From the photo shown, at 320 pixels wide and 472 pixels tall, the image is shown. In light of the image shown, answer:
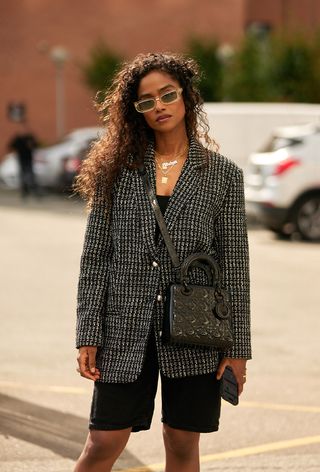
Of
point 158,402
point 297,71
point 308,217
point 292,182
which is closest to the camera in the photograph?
point 158,402

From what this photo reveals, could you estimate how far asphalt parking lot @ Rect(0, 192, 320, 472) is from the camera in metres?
5.93

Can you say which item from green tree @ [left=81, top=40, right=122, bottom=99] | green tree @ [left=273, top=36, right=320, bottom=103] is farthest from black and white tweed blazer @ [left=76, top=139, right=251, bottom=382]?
green tree @ [left=81, top=40, right=122, bottom=99]

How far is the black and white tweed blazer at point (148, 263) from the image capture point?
13.3 ft

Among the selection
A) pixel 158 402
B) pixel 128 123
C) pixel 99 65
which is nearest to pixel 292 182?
pixel 158 402

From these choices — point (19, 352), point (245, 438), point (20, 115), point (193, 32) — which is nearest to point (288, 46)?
point (193, 32)

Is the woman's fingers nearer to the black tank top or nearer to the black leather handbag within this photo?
the black leather handbag

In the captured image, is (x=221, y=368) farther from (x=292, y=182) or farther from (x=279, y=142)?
(x=279, y=142)

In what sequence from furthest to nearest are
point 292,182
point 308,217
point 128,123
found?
1. point 308,217
2. point 292,182
3. point 128,123

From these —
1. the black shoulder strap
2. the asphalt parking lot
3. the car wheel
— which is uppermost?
the black shoulder strap

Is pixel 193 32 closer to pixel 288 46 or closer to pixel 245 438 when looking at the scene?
pixel 288 46

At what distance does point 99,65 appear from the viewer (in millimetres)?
43312

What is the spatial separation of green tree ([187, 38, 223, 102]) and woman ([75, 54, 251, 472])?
35639mm

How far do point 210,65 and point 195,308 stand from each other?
126ft

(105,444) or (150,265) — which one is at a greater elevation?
(150,265)
